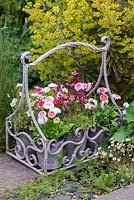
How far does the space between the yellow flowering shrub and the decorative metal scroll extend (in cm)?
23

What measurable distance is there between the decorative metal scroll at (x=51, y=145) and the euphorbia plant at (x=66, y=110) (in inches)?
2.6

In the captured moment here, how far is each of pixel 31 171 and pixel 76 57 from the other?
3.91 feet

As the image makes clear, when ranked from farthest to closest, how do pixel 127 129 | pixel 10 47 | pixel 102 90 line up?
1. pixel 10 47
2. pixel 102 90
3. pixel 127 129

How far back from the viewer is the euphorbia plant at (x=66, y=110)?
4219 millimetres

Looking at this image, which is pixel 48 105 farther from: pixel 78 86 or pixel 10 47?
pixel 10 47

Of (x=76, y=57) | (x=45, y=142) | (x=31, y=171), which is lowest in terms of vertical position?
(x=31, y=171)

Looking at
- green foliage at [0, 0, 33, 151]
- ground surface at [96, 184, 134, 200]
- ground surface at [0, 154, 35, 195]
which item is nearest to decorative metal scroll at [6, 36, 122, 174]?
ground surface at [0, 154, 35, 195]

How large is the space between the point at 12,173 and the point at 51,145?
406 mm

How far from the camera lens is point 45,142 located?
4.10 m

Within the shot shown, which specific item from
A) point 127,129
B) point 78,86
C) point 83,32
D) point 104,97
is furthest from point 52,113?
point 83,32

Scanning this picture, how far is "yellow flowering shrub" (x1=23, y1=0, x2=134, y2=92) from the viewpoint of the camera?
4.66 m

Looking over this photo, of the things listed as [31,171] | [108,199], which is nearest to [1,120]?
[31,171]

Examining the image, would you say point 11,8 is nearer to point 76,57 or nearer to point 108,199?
point 76,57

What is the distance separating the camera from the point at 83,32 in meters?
4.84
